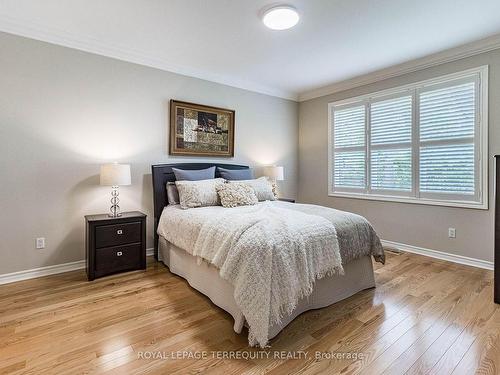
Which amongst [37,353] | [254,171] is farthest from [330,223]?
[254,171]

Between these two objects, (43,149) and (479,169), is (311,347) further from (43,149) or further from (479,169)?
(43,149)

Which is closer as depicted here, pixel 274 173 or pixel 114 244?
pixel 114 244

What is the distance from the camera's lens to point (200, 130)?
3953 mm

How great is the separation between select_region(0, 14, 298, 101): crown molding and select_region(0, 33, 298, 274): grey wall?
69mm

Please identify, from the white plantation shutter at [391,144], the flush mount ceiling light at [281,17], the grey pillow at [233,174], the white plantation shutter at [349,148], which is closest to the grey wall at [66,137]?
the grey pillow at [233,174]

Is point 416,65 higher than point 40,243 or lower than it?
higher

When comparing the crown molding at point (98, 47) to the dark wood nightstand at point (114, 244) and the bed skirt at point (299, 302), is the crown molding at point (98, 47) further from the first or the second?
the bed skirt at point (299, 302)

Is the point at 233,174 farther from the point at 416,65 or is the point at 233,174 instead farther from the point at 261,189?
the point at 416,65

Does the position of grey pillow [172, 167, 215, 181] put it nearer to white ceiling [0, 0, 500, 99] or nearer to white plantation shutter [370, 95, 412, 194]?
white ceiling [0, 0, 500, 99]

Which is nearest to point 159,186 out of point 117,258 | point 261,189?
point 117,258

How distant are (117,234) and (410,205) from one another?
3.75m

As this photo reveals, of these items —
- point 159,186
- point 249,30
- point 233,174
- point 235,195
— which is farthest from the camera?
point 233,174

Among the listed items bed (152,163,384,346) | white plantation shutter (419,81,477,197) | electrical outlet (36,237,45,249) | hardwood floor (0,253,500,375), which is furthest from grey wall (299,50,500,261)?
electrical outlet (36,237,45,249)

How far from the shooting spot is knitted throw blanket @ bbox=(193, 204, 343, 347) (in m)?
1.70
